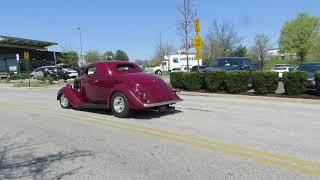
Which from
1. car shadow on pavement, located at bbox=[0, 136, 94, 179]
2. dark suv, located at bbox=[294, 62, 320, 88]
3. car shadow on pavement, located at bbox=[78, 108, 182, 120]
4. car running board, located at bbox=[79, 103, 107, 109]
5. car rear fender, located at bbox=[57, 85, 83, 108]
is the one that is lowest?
car shadow on pavement, located at bbox=[0, 136, 94, 179]

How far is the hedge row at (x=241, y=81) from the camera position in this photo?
51.1ft

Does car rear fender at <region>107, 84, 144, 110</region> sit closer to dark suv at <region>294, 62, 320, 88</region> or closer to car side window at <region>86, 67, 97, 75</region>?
car side window at <region>86, 67, 97, 75</region>

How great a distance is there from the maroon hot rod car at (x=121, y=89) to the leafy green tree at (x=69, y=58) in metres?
63.2

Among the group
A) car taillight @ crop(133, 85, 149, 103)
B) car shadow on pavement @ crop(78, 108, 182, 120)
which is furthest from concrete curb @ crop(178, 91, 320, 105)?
car taillight @ crop(133, 85, 149, 103)

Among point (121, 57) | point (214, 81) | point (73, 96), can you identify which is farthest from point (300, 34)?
point (73, 96)

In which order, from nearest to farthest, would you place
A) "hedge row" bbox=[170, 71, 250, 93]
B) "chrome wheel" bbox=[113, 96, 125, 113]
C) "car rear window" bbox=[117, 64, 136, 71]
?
"chrome wheel" bbox=[113, 96, 125, 113], "car rear window" bbox=[117, 64, 136, 71], "hedge row" bbox=[170, 71, 250, 93]

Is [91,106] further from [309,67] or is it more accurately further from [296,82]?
[309,67]

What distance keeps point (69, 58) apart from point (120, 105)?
66140 mm

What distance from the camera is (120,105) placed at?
36.8ft

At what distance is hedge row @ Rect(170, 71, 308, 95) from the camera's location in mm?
15578

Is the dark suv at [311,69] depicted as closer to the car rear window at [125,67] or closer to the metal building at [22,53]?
the car rear window at [125,67]

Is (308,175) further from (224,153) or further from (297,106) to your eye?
(297,106)

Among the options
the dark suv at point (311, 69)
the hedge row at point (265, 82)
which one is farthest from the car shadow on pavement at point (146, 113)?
the dark suv at point (311, 69)

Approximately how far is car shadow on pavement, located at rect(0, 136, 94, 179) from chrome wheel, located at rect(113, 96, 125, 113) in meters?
3.34
